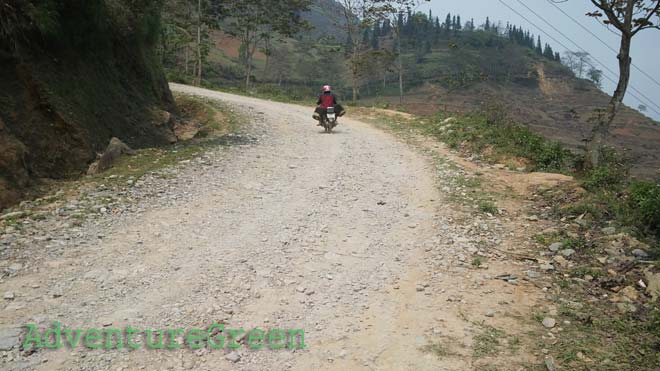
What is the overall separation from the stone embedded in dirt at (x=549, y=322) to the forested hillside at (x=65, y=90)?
7.63 m

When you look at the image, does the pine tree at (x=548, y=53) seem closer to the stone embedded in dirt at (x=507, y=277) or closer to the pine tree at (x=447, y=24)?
the pine tree at (x=447, y=24)

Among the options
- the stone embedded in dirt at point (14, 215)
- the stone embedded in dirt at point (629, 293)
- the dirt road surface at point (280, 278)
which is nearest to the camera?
the dirt road surface at point (280, 278)

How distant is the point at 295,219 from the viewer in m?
7.09

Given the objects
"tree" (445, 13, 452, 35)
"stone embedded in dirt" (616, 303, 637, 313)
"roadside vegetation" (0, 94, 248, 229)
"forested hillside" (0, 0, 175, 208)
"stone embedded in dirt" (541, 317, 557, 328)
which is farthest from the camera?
"tree" (445, 13, 452, 35)

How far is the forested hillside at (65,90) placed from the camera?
760 cm

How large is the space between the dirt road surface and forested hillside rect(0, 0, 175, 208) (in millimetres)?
1914

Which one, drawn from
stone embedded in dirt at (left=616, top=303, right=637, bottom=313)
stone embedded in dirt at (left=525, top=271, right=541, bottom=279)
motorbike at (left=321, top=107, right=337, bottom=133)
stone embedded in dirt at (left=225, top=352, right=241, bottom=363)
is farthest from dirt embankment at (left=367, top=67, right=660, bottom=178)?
stone embedded in dirt at (left=225, top=352, right=241, bottom=363)

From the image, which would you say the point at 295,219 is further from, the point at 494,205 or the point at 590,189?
the point at 590,189

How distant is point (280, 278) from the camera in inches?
208

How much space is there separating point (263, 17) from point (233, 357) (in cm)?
4075

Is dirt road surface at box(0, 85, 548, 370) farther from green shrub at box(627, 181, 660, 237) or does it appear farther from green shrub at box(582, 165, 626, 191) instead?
green shrub at box(582, 165, 626, 191)

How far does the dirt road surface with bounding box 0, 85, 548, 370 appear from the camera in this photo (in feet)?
13.0

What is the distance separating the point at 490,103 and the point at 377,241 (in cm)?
1139

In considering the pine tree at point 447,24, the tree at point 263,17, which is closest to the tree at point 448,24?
the pine tree at point 447,24
